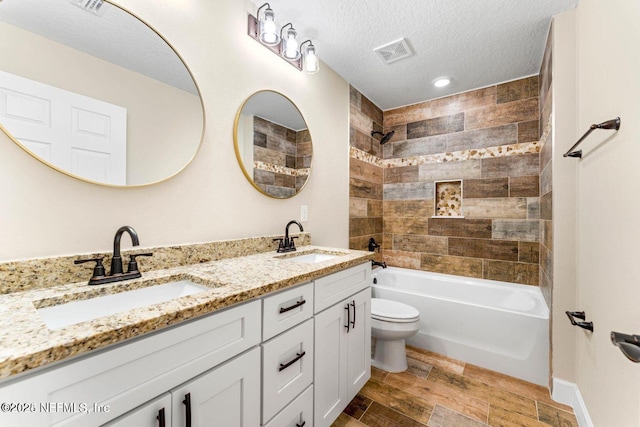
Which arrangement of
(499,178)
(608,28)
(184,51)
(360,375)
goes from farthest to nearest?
(499,178) → (360,375) → (184,51) → (608,28)

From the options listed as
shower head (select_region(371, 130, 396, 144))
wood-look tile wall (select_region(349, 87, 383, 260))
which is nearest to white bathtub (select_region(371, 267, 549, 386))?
wood-look tile wall (select_region(349, 87, 383, 260))

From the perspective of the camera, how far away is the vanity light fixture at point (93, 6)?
1020mm

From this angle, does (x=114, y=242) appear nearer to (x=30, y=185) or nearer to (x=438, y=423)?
(x=30, y=185)

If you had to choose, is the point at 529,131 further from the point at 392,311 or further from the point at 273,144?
the point at 273,144

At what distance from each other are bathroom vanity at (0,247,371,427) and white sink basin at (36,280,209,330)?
0.10 feet

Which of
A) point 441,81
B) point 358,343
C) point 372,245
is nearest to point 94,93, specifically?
point 358,343

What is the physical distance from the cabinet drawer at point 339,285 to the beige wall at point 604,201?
1094mm

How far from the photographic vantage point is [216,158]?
1466 millimetres

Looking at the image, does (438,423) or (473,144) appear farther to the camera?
(473,144)

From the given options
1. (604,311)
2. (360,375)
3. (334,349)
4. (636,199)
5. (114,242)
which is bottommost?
(360,375)

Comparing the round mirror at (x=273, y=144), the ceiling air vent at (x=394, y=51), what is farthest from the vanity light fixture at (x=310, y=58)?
the ceiling air vent at (x=394, y=51)

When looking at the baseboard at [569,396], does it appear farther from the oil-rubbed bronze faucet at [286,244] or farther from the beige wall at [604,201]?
the oil-rubbed bronze faucet at [286,244]

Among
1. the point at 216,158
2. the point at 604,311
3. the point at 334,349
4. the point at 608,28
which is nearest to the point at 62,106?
the point at 216,158

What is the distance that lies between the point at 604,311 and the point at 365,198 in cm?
201
